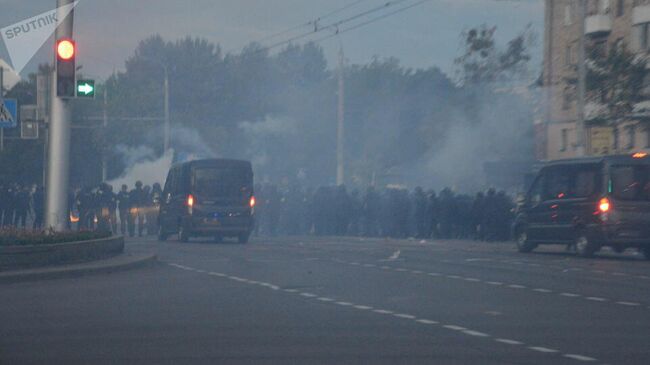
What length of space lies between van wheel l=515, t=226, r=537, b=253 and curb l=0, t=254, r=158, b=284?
31.8 ft

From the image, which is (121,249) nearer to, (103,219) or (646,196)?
(646,196)

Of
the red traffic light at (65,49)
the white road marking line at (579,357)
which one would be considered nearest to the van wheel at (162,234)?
the red traffic light at (65,49)

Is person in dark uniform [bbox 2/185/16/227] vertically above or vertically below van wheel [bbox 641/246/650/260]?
above

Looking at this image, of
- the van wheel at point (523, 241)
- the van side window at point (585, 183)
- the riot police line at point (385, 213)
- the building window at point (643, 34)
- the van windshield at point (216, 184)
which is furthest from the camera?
the building window at point (643, 34)

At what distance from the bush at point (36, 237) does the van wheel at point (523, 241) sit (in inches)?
443

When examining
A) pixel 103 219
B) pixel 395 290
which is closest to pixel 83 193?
pixel 103 219

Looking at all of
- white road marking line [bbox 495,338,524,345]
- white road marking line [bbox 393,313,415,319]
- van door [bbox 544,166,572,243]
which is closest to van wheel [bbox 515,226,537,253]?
van door [bbox 544,166,572,243]

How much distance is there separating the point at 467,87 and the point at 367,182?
20088 mm

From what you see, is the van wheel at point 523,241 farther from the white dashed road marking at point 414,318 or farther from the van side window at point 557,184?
the white dashed road marking at point 414,318

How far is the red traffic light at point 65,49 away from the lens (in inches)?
806

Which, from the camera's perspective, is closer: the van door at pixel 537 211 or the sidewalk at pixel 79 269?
the sidewalk at pixel 79 269

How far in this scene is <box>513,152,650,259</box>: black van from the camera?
25094mm

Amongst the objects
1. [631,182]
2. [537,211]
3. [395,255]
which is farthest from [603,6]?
[395,255]

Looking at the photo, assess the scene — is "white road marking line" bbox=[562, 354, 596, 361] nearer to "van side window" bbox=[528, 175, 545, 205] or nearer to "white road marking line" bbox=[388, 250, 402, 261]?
"white road marking line" bbox=[388, 250, 402, 261]
